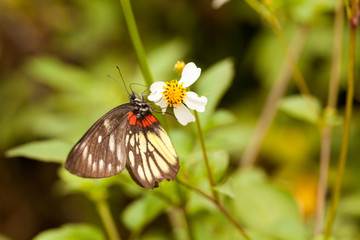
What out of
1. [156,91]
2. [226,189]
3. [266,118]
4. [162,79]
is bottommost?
[226,189]

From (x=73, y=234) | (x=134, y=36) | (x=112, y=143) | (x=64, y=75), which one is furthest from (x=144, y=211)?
(x=64, y=75)

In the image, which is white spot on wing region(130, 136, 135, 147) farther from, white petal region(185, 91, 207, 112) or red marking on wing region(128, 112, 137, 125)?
white petal region(185, 91, 207, 112)

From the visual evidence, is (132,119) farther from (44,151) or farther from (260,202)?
(260,202)

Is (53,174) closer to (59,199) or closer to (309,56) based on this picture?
(59,199)

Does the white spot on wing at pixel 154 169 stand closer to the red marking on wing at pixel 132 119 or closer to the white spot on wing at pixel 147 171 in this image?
the white spot on wing at pixel 147 171

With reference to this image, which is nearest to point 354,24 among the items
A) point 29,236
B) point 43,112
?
point 43,112

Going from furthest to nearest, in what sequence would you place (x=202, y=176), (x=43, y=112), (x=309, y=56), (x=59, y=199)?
(x=59, y=199)
(x=43, y=112)
(x=309, y=56)
(x=202, y=176)
